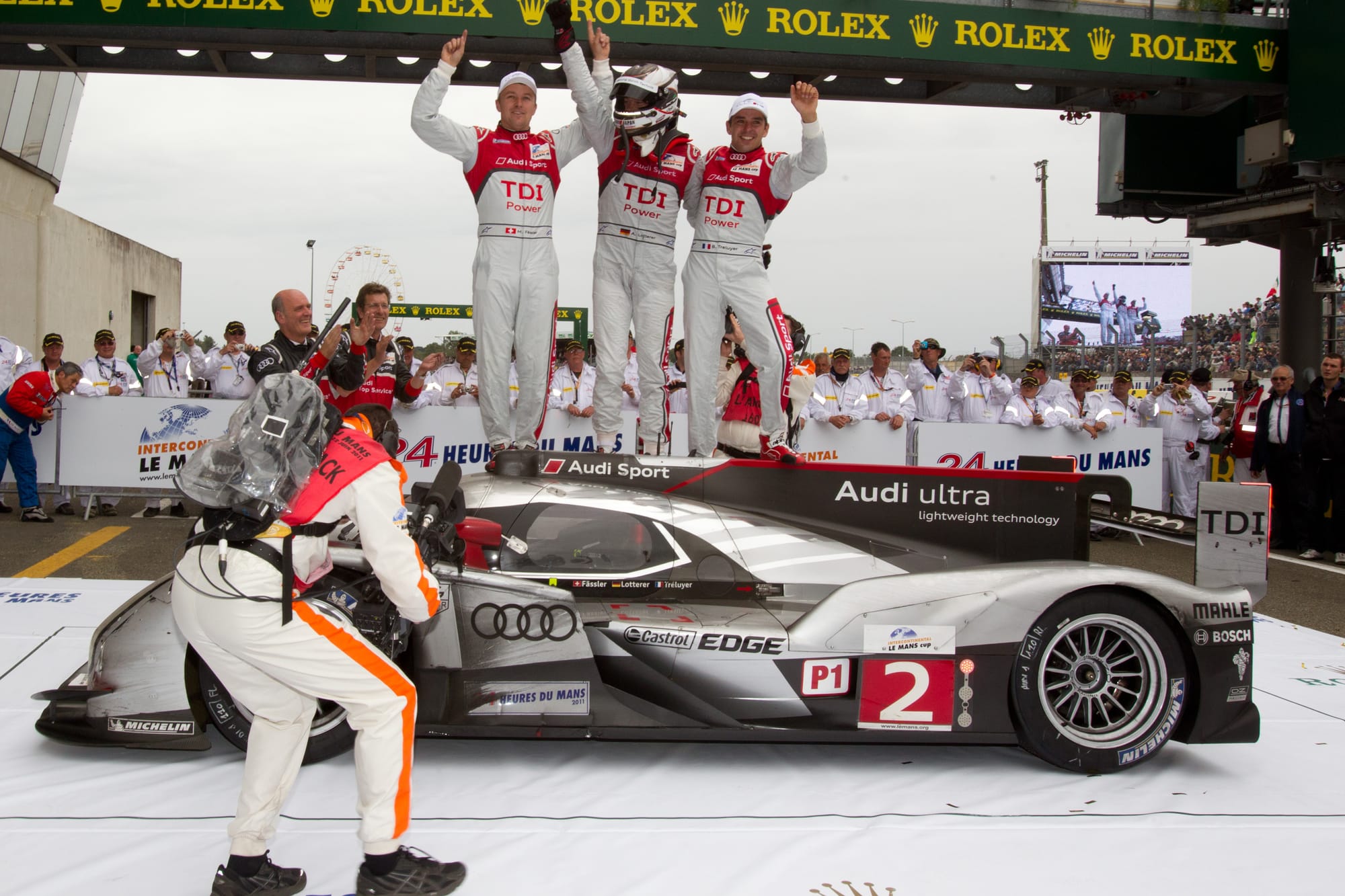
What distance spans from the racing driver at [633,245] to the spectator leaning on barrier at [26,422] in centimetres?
517

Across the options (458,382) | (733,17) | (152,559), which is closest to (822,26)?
(733,17)

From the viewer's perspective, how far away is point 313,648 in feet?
8.17

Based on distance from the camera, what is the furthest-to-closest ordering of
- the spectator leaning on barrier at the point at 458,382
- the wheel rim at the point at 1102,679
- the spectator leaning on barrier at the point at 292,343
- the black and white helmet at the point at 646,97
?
the spectator leaning on barrier at the point at 458,382 < the black and white helmet at the point at 646,97 < the spectator leaning on barrier at the point at 292,343 < the wheel rim at the point at 1102,679

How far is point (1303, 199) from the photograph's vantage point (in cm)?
1030

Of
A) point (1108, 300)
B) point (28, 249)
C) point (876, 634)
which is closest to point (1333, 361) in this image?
point (876, 634)

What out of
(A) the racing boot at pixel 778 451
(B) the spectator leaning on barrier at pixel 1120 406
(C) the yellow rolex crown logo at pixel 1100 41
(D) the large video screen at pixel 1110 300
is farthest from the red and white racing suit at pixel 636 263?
(D) the large video screen at pixel 1110 300

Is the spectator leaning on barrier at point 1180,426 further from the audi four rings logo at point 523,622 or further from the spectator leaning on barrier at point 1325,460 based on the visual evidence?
the audi four rings logo at point 523,622

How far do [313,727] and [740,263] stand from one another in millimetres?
3302

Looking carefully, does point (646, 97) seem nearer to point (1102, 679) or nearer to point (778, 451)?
point (778, 451)

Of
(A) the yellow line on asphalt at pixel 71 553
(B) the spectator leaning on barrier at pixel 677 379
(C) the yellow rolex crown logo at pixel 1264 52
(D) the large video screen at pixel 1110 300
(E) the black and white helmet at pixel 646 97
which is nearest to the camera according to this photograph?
(E) the black and white helmet at pixel 646 97

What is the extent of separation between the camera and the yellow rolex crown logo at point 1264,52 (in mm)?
8797

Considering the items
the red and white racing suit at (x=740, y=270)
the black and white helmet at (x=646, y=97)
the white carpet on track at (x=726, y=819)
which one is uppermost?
the black and white helmet at (x=646, y=97)

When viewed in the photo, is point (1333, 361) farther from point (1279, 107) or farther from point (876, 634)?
point (876, 634)

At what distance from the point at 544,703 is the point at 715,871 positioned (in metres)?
0.85
